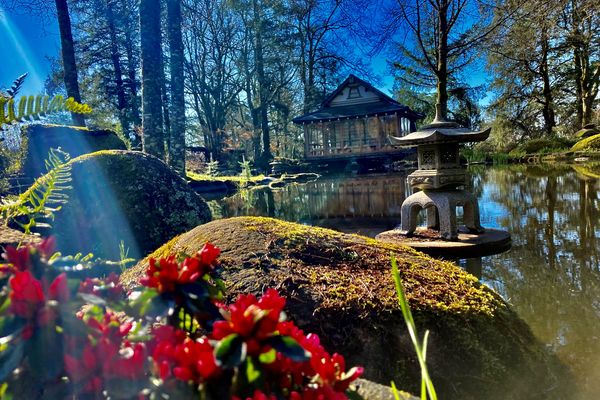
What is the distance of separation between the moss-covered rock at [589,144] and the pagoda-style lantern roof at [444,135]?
943 inches

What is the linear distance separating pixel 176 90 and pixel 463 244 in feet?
30.5

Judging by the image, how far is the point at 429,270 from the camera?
2.38 meters

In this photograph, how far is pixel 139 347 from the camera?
2.27 ft

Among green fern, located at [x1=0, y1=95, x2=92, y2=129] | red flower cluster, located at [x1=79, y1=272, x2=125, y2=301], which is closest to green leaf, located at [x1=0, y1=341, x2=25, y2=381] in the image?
red flower cluster, located at [x1=79, y1=272, x2=125, y2=301]

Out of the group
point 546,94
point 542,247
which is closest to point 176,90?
point 542,247

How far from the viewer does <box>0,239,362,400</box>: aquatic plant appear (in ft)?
1.97

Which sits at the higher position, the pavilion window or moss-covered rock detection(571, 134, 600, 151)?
the pavilion window

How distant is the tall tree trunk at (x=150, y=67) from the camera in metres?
9.29

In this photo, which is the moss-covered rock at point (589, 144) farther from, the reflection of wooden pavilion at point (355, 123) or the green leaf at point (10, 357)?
the green leaf at point (10, 357)

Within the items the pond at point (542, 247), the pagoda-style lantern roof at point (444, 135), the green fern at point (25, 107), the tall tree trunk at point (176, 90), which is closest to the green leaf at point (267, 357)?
the green fern at point (25, 107)

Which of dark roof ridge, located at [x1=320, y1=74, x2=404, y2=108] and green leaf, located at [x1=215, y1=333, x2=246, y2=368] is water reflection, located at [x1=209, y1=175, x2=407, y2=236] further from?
dark roof ridge, located at [x1=320, y1=74, x2=404, y2=108]

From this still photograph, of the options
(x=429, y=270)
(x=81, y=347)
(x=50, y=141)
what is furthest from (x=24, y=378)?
(x=50, y=141)

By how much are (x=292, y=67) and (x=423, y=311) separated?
30.7 metres

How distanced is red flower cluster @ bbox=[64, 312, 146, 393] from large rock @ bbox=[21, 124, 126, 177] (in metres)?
9.80
